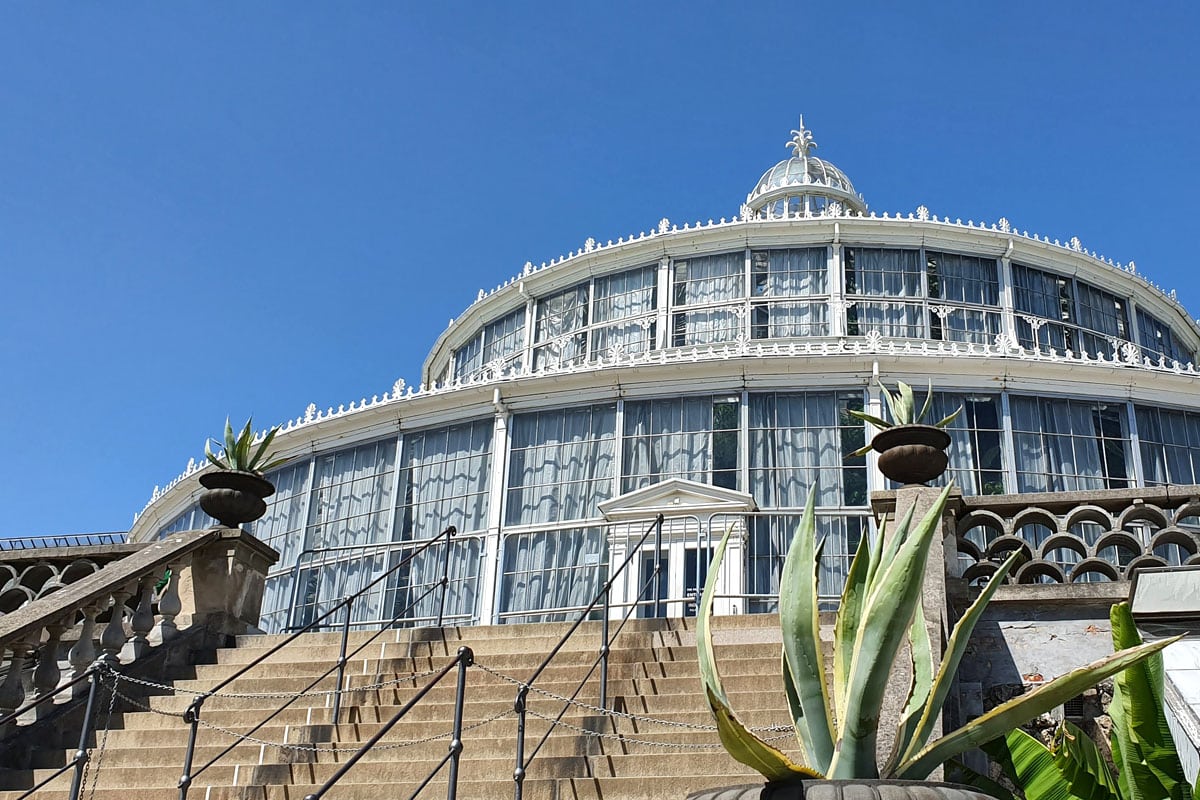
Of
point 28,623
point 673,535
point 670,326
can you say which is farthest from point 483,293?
point 28,623

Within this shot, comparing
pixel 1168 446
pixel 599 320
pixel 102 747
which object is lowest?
pixel 102 747

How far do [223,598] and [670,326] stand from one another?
14.1 metres

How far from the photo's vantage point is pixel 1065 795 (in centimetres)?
650

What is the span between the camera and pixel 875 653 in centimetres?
514

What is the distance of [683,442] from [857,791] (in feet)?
45.8

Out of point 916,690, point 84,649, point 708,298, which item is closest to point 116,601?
point 84,649

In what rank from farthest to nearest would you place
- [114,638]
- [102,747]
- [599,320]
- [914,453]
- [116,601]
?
[599,320] → [116,601] → [114,638] → [914,453] → [102,747]

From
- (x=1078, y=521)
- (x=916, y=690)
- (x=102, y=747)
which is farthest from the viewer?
(x=1078, y=521)

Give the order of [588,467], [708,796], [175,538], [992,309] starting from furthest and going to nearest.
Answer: [992,309] → [588,467] → [175,538] → [708,796]

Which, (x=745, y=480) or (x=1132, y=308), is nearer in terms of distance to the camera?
(x=745, y=480)

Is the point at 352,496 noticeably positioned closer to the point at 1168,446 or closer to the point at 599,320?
the point at 599,320

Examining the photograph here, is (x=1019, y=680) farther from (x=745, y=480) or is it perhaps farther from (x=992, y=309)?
(x=992, y=309)

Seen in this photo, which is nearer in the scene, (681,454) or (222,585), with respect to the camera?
(222,585)

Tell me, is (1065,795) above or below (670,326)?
below
